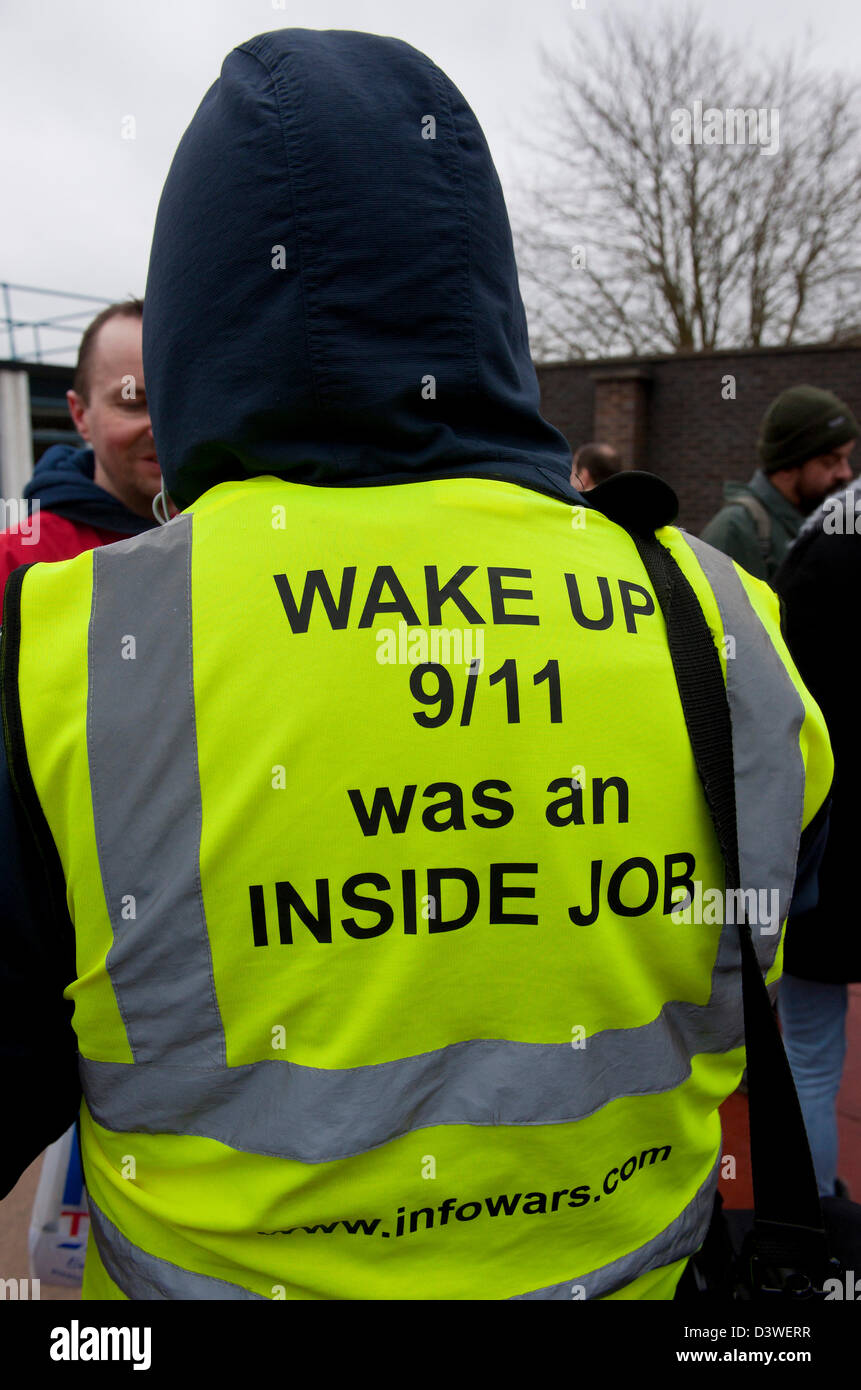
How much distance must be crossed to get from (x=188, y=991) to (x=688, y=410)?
12436mm

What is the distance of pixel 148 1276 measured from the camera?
101cm

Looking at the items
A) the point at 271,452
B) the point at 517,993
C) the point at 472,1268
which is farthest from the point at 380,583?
the point at 472,1268

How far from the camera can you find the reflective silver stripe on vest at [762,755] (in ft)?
3.37

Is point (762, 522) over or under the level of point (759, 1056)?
over

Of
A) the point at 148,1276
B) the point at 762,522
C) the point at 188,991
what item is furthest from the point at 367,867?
the point at 762,522

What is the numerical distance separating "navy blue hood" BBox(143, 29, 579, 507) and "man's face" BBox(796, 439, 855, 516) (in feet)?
10.3

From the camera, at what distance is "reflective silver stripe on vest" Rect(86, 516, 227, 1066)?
0.90 metres

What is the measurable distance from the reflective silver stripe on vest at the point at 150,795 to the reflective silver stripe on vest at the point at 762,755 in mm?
573

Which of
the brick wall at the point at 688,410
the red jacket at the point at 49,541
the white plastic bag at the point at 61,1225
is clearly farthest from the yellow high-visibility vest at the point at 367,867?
the brick wall at the point at 688,410

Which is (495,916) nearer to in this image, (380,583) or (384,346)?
(380,583)

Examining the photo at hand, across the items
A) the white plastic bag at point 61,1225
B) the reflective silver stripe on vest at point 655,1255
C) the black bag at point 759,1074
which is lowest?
the white plastic bag at point 61,1225
